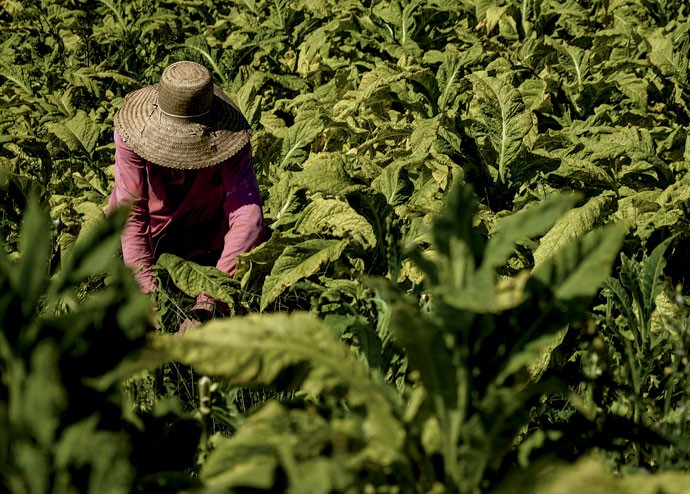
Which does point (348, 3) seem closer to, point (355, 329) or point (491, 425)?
point (355, 329)

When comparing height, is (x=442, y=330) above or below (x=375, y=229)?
above

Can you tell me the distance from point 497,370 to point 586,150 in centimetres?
235

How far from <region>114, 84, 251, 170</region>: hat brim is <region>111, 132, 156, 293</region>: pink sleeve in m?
0.10

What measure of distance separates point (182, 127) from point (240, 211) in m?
0.44

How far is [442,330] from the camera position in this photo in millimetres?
1662

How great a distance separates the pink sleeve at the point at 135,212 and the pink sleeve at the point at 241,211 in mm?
316

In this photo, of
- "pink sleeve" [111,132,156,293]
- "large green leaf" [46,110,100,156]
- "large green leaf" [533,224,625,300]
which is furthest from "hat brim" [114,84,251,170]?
"large green leaf" [533,224,625,300]

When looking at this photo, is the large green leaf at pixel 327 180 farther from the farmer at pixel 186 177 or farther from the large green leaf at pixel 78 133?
the large green leaf at pixel 78 133

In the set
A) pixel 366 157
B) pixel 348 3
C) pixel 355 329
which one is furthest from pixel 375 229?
pixel 348 3

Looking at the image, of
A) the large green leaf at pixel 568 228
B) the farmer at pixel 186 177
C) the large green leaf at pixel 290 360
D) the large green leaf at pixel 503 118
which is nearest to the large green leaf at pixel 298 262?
the farmer at pixel 186 177

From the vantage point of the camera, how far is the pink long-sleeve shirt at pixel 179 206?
3.50 metres

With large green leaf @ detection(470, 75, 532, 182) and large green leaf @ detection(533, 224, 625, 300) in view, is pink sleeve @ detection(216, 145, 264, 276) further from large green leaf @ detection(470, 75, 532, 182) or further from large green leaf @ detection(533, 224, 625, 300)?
large green leaf @ detection(533, 224, 625, 300)

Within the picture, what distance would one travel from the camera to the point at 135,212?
350 centimetres

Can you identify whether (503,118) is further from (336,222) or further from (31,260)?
(31,260)
